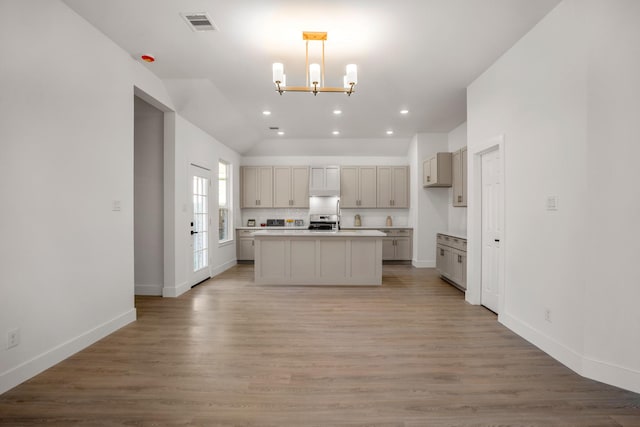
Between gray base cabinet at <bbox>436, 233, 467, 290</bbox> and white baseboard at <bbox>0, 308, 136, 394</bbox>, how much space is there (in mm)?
4597

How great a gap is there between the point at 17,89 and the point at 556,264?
177 inches

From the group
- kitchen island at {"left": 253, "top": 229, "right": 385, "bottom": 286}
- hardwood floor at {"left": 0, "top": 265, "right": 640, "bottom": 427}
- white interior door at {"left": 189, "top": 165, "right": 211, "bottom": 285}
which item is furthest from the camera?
kitchen island at {"left": 253, "top": 229, "right": 385, "bottom": 286}

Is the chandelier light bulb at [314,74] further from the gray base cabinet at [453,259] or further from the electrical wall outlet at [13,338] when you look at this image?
the gray base cabinet at [453,259]

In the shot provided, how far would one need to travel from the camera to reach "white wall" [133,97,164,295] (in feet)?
15.4

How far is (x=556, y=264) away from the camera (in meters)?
2.73

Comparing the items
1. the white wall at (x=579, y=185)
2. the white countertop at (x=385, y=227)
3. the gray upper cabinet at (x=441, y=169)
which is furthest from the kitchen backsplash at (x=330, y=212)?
the white wall at (x=579, y=185)

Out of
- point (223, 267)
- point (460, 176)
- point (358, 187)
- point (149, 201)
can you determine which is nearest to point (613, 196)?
point (460, 176)

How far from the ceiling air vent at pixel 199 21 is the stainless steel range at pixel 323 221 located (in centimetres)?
546

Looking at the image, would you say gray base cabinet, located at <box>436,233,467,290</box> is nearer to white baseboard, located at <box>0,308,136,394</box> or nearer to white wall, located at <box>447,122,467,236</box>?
white wall, located at <box>447,122,467,236</box>

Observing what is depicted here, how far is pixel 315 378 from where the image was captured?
238cm

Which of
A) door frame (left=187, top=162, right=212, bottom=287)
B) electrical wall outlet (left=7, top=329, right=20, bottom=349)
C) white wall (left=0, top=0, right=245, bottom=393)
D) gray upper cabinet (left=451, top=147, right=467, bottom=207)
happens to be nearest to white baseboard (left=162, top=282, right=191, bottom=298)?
door frame (left=187, top=162, right=212, bottom=287)

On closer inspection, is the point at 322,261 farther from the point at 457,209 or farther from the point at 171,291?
the point at 457,209

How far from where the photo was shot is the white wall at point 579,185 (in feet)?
7.47

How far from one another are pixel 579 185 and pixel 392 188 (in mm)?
5508
